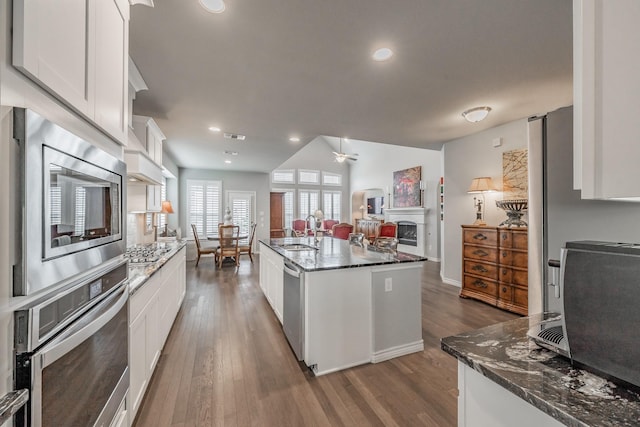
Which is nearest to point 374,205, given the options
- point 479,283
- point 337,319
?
point 479,283

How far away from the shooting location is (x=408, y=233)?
8156 millimetres

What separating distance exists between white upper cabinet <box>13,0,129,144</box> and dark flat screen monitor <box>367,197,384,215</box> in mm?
8806

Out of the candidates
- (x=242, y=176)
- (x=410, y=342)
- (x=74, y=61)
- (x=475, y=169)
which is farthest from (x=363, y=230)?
(x=74, y=61)

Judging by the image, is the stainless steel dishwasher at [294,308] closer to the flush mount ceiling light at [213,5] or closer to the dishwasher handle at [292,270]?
the dishwasher handle at [292,270]

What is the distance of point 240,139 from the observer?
4562 millimetres

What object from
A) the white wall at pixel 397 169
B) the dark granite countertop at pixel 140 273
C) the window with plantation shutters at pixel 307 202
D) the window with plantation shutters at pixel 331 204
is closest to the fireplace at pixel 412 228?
the white wall at pixel 397 169

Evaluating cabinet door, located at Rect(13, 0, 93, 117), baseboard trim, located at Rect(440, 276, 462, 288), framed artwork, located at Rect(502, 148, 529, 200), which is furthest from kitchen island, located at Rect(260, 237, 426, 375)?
baseboard trim, located at Rect(440, 276, 462, 288)

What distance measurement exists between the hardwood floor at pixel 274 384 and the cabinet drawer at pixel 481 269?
714mm

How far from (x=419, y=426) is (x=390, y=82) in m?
2.76

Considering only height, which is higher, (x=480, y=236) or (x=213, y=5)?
(x=213, y=5)

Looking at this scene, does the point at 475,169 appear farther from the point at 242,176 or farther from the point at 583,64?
the point at 242,176

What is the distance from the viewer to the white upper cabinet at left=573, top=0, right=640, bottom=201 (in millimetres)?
488

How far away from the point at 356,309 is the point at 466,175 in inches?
137

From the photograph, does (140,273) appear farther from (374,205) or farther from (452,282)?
(374,205)
